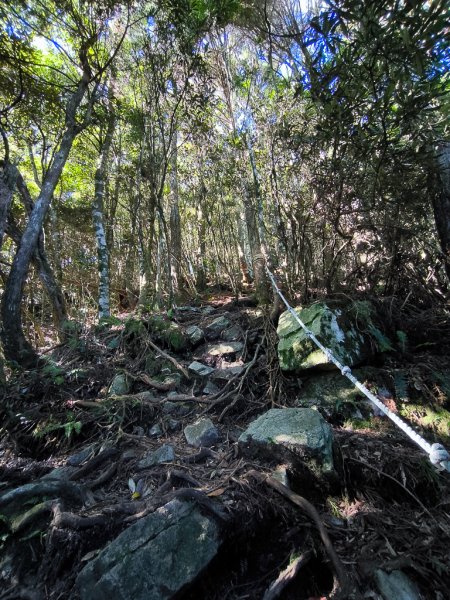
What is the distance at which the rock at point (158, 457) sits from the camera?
2701 millimetres

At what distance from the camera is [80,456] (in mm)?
3023

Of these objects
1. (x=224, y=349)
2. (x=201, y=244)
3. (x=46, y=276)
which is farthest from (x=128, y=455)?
(x=201, y=244)

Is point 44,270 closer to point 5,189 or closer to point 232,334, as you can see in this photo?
point 5,189

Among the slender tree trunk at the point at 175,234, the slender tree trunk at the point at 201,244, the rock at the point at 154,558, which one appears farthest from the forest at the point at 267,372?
the slender tree trunk at the point at 201,244

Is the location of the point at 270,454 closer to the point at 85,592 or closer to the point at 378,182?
the point at 85,592

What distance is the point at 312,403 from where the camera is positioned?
11.2 feet

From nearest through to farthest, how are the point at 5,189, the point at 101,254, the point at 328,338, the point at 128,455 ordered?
the point at 128,455, the point at 328,338, the point at 5,189, the point at 101,254

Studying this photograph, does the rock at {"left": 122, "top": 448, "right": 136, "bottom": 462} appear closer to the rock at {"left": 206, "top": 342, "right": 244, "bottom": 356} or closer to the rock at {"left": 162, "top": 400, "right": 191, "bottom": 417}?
the rock at {"left": 162, "top": 400, "right": 191, "bottom": 417}

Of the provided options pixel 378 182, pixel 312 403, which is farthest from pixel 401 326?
pixel 378 182

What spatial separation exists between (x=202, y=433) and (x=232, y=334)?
7.22ft

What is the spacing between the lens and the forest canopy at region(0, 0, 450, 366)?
2744mm

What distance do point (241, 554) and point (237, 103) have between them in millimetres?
10376

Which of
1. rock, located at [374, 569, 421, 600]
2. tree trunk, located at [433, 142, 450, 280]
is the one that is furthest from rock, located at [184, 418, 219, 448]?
tree trunk, located at [433, 142, 450, 280]

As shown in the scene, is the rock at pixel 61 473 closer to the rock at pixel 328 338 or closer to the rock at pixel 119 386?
the rock at pixel 119 386
